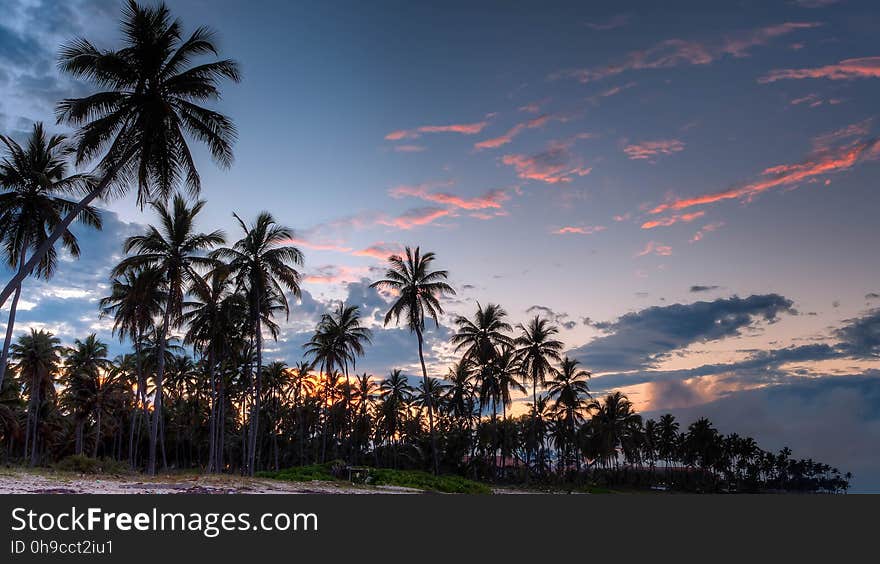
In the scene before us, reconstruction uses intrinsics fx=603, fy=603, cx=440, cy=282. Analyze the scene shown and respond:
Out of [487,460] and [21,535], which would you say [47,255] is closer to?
[21,535]

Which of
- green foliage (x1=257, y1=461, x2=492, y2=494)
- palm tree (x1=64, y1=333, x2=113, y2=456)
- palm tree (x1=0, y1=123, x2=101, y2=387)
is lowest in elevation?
green foliage (x1=257, y1=461, x2=492, y2=494)

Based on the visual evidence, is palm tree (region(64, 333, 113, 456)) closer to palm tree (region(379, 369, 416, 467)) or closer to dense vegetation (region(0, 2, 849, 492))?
dense vegetation (region(0, 2, 849, 492))

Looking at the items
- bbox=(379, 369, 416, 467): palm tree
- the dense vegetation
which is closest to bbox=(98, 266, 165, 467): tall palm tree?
the dense vegetation

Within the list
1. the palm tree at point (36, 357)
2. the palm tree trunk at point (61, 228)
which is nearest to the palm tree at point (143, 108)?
the palm tree trunk at point (61, 228)

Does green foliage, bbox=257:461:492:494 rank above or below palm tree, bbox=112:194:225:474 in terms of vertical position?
below

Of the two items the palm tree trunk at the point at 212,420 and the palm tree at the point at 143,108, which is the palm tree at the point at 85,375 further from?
the palm tree at the point at 143,108

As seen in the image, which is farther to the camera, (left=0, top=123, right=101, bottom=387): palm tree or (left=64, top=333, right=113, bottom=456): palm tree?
(left=64, top=333, right=113, bottom=456): palm tree

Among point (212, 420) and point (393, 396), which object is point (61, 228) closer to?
point (212, 420)

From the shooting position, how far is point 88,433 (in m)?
79.1

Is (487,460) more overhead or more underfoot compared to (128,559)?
more underfoot

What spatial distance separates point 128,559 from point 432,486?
1002 inches

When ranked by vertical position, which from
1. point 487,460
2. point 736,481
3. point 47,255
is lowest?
point 736,481

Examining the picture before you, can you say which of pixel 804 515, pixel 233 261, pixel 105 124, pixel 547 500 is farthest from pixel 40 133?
pixel 804 515

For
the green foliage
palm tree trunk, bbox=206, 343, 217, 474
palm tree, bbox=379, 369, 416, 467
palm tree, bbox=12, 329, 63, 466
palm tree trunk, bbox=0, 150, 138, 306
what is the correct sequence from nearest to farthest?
palm tree trunk, bbox=0, 150, 138, 306 < the green foliage < palm tree trunk, bbox=206, 343, 217, 474 < palm tree, bbox=12, 329, 63, 466 < palm tree, bbox=379, 369, 416, 467
